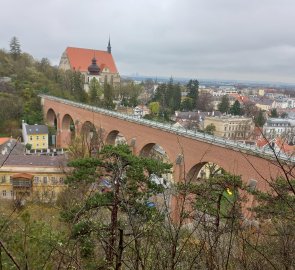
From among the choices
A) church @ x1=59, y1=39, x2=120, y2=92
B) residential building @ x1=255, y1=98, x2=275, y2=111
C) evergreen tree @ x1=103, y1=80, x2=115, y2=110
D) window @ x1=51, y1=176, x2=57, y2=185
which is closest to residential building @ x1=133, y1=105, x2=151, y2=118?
evergreen tree @ x1=103, y1=80, x2=115, y2=110

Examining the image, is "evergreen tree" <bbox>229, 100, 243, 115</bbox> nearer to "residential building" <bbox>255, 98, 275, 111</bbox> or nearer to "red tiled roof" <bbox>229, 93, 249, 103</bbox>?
"red tiled roof" <bbox>229, 93, 249, 103</bbox>

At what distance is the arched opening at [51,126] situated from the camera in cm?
3306

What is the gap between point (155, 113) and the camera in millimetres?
44156

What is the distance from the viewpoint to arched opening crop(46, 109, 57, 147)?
108ft

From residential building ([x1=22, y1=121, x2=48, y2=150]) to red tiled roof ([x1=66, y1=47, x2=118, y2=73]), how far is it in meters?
29.6

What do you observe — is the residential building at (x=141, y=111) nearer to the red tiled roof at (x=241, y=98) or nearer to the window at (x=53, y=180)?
the red tiled roof at (x=241, y=98)

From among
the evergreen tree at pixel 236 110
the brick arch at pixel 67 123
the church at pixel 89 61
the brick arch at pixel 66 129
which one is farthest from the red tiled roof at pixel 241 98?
the church at pixel 89 61

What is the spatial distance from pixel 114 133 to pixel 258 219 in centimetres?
1776

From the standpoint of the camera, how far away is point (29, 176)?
18.2 m

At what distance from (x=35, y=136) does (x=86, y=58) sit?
1306 inches

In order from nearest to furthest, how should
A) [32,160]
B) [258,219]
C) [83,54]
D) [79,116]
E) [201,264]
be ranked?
[201,264]
[258,219]
[32,160]
[79,116]
[83,54]

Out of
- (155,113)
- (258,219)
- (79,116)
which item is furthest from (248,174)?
(155,113)

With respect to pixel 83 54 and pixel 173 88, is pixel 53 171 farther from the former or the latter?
pixel 83 54

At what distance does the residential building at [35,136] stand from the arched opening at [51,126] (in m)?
2.12
